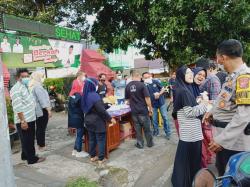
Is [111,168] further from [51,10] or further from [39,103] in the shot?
[51,10]

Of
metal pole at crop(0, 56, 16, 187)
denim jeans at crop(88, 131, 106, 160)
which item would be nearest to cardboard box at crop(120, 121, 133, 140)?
denim jeans at crop(88, 131, 106, 160)

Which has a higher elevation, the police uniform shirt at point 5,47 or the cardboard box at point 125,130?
the police uniform shirt at point 5,47

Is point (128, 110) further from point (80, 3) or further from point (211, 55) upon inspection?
point (80, 3)

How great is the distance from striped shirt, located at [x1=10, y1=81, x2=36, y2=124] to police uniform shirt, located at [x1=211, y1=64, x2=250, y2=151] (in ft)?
13.7

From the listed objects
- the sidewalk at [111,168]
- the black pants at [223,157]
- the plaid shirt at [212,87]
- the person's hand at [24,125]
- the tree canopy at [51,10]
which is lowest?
the sidewalk at [111,168]

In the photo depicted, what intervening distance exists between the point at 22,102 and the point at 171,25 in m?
5.83

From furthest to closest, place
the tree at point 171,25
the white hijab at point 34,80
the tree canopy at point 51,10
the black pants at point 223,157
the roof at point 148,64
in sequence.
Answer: the roof at point 148,64, the tree canopy at point 51,10, the tree at point 171,25, the white hijab at point 34,80, the black pants at point 223,157

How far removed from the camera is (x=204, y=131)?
6320mm

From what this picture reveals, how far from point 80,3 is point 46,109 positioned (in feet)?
29.5

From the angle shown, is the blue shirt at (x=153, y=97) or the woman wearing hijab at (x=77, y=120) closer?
the woman wearing hijab at (x=77, y=120)

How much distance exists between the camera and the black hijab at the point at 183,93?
15.7ft

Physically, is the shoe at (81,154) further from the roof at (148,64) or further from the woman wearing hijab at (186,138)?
the roof at (148,64)

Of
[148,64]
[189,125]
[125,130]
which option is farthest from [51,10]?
[148,64]

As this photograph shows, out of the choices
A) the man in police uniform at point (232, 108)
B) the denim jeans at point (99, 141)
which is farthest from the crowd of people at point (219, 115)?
the denim jeans at point (99, 141)
